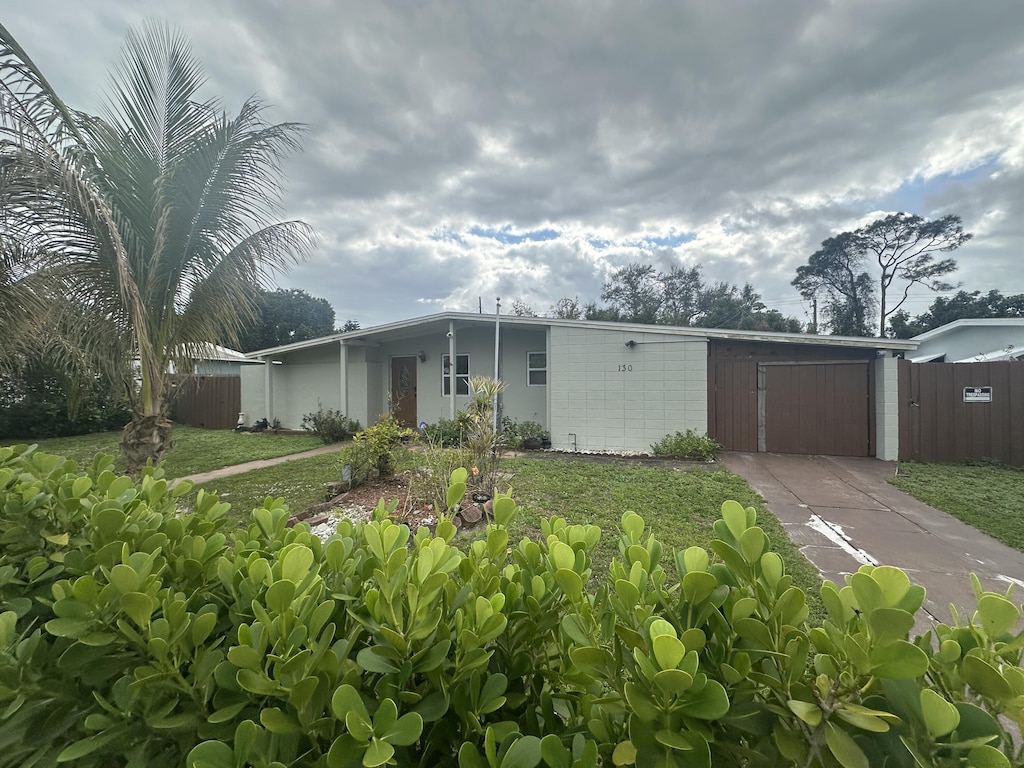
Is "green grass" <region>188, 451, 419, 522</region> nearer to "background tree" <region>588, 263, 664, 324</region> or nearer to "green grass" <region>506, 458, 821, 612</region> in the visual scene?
"green grass" <region>506, 458, 821, 612</region>

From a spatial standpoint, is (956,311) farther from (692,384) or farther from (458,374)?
(458,374)

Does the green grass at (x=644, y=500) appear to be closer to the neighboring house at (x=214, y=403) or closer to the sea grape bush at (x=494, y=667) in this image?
the sea grape bush at (x=494, y=667)

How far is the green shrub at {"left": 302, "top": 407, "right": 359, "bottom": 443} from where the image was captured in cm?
1138

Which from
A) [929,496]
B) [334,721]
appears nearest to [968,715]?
[334,721]

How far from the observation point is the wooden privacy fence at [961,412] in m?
7.34

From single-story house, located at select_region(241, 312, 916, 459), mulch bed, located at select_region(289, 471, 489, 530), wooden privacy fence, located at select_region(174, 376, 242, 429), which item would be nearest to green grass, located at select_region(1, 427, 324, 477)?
wooden privacy fence, located at select_region(174, 376, 242, 429)

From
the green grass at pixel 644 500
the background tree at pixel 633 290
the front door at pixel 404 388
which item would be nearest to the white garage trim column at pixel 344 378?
the front door at pixel 404 388

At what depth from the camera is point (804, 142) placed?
11.7 meters

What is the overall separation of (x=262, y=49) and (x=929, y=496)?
1144 cm

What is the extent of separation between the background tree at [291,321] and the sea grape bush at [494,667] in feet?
106

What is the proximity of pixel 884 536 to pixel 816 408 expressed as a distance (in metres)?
5.03

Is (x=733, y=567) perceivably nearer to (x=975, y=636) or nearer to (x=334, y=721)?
(x=975, y=636)

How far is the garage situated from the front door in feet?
28.2

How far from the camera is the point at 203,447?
34.6ft
